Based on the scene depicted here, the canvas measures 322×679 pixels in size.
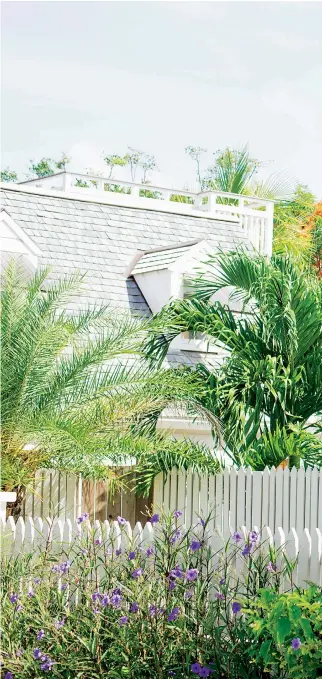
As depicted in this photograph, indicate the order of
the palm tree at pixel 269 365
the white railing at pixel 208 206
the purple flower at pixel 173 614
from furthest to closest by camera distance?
1. the white railing at pixel 208 206
2. the palm tree at pixel 269 365
3. the purple flower at pixel 173 614

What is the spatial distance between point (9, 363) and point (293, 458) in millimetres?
4772

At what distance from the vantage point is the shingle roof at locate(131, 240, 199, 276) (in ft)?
51.9

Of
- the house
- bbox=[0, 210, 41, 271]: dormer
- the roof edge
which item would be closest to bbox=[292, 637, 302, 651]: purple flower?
the house

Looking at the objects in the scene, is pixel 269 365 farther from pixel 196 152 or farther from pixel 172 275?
pixel 196 152

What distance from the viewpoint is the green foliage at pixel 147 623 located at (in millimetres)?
6078

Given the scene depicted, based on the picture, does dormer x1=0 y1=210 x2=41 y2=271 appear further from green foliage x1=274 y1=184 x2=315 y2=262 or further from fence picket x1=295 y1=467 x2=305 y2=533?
green foliage x1=274 y1=184 x2=315 y2=262

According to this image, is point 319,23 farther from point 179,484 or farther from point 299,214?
point 299,214

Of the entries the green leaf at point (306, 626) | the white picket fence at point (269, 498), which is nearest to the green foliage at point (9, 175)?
the white picket fence at point (269, 498)

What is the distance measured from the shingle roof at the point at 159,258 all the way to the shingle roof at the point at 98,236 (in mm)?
75

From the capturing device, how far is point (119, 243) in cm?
1688

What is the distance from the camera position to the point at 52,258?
51.0 ft

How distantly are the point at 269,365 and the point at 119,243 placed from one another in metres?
5.19

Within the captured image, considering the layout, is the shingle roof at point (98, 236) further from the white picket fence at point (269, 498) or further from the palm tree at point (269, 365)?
the white picket fence at point (269, 498)

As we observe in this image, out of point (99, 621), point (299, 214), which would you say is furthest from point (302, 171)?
point (99, 621)
